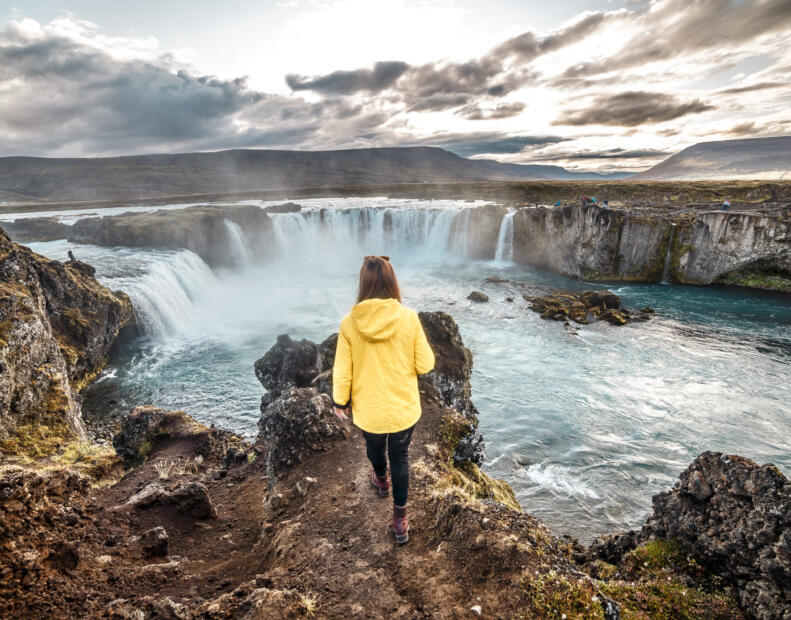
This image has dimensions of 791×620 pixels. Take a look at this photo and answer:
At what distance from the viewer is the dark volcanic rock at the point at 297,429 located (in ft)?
23.0

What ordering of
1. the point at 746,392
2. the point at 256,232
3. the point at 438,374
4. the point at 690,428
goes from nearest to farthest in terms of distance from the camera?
the point at 438,374 → the point at 690,428 → the point at 746,392 → the point at 256,232

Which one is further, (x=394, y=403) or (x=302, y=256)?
(x=302, y=256)

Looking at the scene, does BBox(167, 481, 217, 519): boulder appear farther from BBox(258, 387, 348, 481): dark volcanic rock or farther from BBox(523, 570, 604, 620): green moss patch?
BBox(523, 570, 604, 620): green moss patch

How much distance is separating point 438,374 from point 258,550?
19.4ft

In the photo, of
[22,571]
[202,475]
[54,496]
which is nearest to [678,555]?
[22,571]

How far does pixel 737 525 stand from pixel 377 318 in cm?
545

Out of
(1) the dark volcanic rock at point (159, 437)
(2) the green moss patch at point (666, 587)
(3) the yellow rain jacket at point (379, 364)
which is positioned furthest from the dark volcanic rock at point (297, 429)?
(2) the green moss patch at point (666, 587)

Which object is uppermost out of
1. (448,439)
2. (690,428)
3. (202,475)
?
(448,439)

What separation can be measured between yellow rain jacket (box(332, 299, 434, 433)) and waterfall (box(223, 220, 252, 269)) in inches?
1734

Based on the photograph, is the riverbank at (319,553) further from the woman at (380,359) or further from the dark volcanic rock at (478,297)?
the dark volcanic rock at (478,297)

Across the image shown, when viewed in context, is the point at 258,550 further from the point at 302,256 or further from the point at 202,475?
the point at 302,256

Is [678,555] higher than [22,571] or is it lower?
lower

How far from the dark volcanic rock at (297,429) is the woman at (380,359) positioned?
3439mm

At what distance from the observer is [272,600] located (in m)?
3.50
